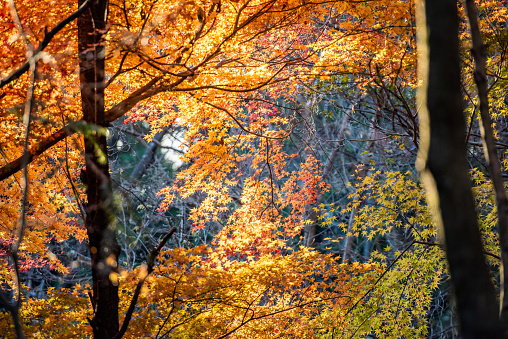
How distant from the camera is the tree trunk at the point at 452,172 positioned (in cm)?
117

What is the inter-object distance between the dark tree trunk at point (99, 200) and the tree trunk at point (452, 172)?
9.93ft

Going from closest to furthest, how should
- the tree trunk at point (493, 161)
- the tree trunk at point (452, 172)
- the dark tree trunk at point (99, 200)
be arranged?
1. the tree trunk at point (452, 172)
2. the tree trunk at point (493, 161)
3. the dark tree trunk at point (99, 200)

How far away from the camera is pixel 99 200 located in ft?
13.2

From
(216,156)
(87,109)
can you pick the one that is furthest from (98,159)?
(216,156)

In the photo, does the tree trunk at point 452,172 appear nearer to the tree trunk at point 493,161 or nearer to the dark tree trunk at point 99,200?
the tree trunk at point 493,161

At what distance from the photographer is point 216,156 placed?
6496 mm

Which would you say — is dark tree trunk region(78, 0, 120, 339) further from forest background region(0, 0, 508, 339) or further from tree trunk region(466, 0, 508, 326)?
tree trunk region(466, 0, 508, 326)

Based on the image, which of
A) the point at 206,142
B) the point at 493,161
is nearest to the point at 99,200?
the point at 206,142

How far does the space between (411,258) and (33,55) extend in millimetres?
5334

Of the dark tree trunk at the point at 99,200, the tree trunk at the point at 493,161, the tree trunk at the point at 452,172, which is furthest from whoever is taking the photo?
the dark tree trunk at the point at 99,200

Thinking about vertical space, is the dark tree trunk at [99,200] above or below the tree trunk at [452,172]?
above

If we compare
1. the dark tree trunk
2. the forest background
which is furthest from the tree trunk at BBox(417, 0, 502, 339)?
the dark tree trunk

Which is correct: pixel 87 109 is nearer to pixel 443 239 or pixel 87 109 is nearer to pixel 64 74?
pixel 64 74

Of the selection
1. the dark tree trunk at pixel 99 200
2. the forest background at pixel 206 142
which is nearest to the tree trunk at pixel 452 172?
the forest background at pixel 206 142
